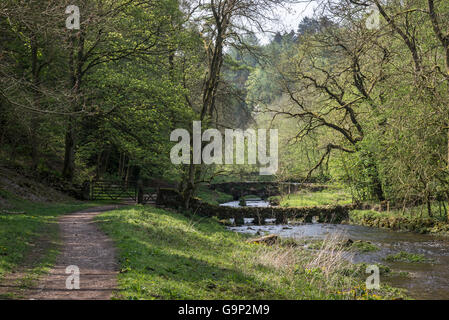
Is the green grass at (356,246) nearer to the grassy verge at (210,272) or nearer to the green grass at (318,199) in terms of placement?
the grassy verge at (210,272)

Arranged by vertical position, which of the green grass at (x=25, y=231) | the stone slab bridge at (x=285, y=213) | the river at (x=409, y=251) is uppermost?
the green grass at (x=25, y=231)

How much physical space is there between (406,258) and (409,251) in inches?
65.2

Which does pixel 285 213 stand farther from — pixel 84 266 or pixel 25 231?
pixel 84 266

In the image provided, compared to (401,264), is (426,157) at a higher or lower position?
higher

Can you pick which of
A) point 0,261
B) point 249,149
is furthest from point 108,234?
point 249,149

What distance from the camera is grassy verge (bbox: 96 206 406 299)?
26.7ft

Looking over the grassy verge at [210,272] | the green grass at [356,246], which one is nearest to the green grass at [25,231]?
the grassy verge at [210,272]

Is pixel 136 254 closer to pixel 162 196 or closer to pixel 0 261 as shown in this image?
pixel 0 261

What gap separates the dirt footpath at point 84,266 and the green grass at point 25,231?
33 cm

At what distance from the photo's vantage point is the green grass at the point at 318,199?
33.8 metres

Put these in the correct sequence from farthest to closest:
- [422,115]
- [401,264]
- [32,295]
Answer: [422,115], [401,264], [32,295]

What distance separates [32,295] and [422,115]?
14.1 meters

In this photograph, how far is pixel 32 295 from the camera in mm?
7027

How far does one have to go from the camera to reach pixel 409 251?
53.4ft
